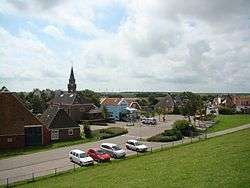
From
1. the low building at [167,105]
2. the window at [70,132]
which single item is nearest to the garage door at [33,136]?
the window at [70,132]

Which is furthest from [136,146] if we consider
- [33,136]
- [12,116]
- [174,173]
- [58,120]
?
[174,173]

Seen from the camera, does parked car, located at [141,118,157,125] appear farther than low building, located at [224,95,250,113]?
No

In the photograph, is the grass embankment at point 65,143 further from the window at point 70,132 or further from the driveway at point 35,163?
the driveway at point 35,163

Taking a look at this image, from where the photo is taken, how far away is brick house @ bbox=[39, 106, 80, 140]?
57803 millimetres

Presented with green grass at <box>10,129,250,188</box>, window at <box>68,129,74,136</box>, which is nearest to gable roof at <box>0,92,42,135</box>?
window at <box>68,129,74,136</box>

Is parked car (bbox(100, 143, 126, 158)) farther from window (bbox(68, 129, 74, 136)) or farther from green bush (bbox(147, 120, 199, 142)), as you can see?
window (bbox(68, 129, 74, 136))

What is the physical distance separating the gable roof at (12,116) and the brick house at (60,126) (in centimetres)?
498

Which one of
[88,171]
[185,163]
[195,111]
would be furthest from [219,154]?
[195,111]

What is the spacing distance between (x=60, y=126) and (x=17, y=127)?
28.0ft

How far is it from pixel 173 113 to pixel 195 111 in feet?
111

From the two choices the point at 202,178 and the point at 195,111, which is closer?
the point at 202,178

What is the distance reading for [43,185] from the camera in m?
29.4

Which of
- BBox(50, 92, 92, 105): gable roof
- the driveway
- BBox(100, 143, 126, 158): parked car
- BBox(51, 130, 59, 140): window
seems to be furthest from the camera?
BBox(50, 92, 92, 105): gable roof

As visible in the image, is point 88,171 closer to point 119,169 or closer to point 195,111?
point 119,169
